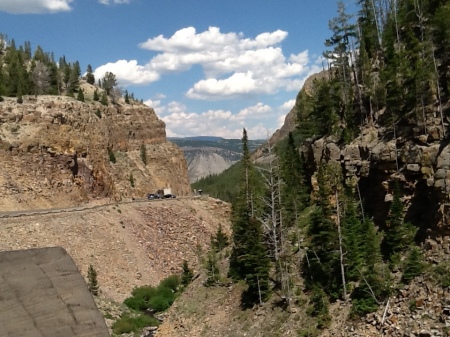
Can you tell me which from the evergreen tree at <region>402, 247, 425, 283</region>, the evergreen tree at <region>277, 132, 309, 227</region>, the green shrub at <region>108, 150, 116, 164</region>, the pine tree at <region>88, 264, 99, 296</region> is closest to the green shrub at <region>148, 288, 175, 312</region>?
the pine tree at <region>88, 264, 99, 296</region>

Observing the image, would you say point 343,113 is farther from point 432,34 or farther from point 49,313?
point 49,313

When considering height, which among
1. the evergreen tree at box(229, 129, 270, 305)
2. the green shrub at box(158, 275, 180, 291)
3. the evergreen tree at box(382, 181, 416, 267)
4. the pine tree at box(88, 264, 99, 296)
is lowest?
the green shrub at box(158, 275, 180, 291)

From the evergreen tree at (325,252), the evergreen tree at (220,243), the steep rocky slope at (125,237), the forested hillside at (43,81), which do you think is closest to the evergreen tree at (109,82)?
the forested hillside at (43,81)

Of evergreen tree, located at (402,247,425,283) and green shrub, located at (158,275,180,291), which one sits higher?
evergreen tree, located at (402,247,425,283)

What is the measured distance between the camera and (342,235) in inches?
1179

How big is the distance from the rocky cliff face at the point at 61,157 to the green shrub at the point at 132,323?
85.2ft

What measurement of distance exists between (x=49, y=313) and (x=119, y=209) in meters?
59.0

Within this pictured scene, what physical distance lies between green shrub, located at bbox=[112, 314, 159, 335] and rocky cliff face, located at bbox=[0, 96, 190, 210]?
2598 cm

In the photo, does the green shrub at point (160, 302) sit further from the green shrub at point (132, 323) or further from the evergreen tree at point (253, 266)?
the evergreen tree at point (253, 266)

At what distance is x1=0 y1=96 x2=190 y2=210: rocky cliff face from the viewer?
6172 centimetres

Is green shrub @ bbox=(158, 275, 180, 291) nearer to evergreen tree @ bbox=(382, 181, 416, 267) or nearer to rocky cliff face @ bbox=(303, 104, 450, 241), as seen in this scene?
rocky cliff face @ bbox=(303, 104, 450, 241)

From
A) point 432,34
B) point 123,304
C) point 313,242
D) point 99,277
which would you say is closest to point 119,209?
point 99,277

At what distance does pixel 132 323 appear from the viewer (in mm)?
40688

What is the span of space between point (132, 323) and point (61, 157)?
111 ft
